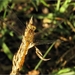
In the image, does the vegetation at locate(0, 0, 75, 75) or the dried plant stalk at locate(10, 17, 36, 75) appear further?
the vegetation at locate(0, 0, 75, 75)

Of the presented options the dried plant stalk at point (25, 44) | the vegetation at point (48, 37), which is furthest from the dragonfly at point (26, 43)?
the vegetation at point (48, 37)

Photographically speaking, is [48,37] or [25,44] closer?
[25,44]

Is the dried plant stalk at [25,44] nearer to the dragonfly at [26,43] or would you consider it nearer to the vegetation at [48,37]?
the dragonfly at [26,43]

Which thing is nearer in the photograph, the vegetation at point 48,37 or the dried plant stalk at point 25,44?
the dried plant stalk at point 25,44

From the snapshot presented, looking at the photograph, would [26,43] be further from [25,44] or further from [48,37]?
[48,37]

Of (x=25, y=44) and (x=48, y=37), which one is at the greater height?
(x=25, y=44)

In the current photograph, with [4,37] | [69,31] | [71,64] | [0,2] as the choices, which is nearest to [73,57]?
[71,64]

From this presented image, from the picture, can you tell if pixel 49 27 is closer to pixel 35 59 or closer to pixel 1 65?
pixel 35 59

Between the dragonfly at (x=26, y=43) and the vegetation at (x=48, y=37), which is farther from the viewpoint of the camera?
the vegetation at (x=48, y=37)

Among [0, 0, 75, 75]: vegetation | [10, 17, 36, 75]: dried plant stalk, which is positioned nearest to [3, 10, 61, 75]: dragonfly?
[10, 17, 36, 75]: dried plant stalk

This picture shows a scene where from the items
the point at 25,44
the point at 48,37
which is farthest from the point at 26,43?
the point at 48,37

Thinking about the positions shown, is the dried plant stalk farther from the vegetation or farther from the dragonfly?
the vegetation

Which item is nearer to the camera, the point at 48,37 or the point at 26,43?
the point at 26,43
